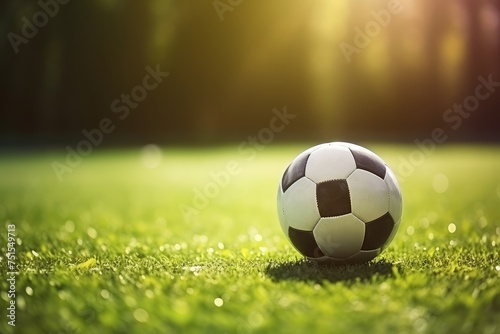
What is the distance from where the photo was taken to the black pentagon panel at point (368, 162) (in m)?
4.06

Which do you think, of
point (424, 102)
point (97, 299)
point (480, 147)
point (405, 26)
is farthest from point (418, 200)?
point (424, 102)

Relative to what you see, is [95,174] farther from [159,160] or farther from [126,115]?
[126,115]

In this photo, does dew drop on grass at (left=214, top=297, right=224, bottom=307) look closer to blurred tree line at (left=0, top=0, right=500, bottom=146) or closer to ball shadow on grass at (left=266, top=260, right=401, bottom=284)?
ball shadow on grass at (left=266, top=260, right=401, bottom=284)

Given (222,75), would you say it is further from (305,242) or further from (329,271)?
(329,271)

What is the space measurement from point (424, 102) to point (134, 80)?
43.5ft

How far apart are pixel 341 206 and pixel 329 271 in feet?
1.43

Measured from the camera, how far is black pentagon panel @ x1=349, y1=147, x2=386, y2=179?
13.3ft

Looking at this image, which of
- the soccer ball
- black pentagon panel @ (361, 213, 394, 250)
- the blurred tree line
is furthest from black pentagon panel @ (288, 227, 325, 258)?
the blurred tree line

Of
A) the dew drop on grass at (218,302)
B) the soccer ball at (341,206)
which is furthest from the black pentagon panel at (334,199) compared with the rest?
the dew drop on grass at (218,302)

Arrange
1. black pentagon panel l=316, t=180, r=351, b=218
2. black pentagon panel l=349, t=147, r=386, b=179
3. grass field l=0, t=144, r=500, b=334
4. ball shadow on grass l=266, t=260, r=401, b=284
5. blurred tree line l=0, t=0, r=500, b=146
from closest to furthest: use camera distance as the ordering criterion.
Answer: grass field l=0, t=144, r=500, b=334 → ball shadow on grass l=266, t=260, r=401, b=284 → black pentagon panel l=316, t=180, r=351, b=218 → black pentagon panel l=349, t=147, r=386, b=179 → blurred tree line l=0, t=0, r=500, b=146

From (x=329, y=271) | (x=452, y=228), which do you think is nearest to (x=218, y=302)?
(x=329, y=271)

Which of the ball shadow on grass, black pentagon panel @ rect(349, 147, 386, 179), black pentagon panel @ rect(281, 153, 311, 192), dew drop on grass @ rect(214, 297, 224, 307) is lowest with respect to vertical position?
the ball shadow on grass

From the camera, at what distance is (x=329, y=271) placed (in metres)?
3.85

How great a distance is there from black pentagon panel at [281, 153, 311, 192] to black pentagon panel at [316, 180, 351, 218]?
0.72ft
